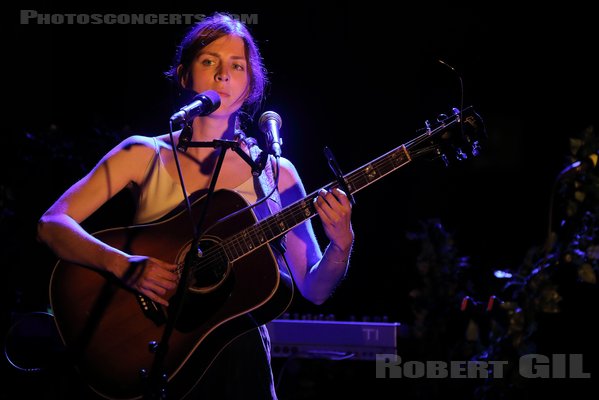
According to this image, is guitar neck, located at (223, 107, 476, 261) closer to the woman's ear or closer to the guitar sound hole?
the guitar sound hole

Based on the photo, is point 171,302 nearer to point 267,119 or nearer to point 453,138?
point 267,119

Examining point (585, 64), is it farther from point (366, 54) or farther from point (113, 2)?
point (113, 2)

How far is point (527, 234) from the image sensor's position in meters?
4.91

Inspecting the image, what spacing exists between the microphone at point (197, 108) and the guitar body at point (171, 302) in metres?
0.35

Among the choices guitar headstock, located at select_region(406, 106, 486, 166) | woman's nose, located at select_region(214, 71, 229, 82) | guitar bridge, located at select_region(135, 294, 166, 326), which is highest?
woman's nose, located at select_region(214, 71, 229, 82)

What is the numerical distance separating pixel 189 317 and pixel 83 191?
67 centimetres

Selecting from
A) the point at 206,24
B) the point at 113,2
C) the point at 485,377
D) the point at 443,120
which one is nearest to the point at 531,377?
the point at 485,377

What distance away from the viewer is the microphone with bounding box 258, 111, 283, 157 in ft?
7.06

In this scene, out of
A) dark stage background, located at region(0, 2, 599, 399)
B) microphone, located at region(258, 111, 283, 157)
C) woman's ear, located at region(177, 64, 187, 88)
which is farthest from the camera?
dark stage background, located at region(0, 2, 599, 399)

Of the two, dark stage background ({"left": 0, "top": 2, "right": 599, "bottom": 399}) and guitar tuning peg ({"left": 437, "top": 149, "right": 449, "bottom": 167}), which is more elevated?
dark stage background ({"left": 0, "top": 2, "right": 599, "bottom": 399})

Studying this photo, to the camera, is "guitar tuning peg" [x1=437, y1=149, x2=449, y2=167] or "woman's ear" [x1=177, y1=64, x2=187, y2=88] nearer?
"guitar tuning peg" [x1=437, y1=149, x2=449, y2=167]

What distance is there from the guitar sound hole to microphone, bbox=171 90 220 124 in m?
0.52

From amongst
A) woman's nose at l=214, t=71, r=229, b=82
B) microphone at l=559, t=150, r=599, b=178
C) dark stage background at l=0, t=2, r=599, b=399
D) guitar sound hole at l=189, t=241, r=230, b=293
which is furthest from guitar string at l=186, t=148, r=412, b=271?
dark stage background at l=0, t=2, r=599, b=399

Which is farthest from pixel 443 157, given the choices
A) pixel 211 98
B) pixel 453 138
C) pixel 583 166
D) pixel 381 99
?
pixel 381 99
